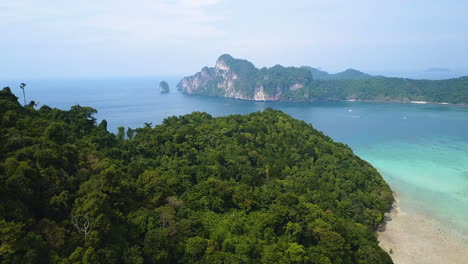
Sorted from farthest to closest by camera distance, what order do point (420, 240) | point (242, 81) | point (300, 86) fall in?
point (242, 81), point (300, 86), point (420, 240)

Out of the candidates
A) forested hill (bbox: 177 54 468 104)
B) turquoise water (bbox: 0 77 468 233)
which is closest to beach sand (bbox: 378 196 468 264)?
turquoise water (bbox: 0 77 468 233)

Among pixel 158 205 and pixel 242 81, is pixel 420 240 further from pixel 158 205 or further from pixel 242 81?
pixel 242 81

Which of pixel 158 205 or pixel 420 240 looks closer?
pixel 158 205

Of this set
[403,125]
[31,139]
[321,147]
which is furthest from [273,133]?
[403,125]

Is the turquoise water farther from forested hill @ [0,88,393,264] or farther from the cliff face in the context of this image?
the cliff face

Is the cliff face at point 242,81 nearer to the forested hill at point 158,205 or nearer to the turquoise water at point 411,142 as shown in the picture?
the turquoise water at point 411,142

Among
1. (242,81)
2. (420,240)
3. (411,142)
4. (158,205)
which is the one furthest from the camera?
(242,81)

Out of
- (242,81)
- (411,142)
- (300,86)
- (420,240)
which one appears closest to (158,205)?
(420,240)

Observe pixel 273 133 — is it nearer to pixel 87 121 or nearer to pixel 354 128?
pixel 87 121
